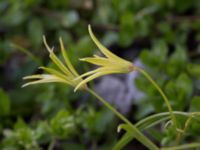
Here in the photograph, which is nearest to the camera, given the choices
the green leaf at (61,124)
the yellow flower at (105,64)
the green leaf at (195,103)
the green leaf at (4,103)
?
the yellow flower at (105,64)

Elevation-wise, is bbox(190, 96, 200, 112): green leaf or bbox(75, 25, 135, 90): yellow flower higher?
bbox(75, 25, 135, 90): yellow flower

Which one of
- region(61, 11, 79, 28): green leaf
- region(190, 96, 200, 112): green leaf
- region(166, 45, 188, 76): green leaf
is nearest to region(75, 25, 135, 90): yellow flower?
region(190, 96, 200, 112): green leaf

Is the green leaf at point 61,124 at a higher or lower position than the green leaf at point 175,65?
higher

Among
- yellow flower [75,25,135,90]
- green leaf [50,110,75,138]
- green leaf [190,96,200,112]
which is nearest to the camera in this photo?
yellow flower [75,25,135,90]

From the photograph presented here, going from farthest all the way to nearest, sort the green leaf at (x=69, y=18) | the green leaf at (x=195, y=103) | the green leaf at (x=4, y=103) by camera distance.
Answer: the green leaf at (x=69, y=18) → the green leaf at (x=4, y=103) → the green leaf at (x=195, y=103)

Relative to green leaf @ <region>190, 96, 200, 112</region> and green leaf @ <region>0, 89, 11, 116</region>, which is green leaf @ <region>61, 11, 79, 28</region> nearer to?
green leaf @ <region>0, 89, 11, 116</region>

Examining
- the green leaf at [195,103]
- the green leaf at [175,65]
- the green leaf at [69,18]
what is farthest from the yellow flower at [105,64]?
the green leaf at [69,18]

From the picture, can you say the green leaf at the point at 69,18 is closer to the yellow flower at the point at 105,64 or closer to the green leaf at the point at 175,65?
the green leaf at the point at 175,65

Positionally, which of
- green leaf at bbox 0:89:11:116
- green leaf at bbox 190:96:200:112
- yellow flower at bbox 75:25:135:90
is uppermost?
yellow flower at bbox 75:25:135:90

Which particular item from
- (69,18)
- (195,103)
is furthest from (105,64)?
(69,18)

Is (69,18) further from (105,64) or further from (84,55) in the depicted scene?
(105,64)
